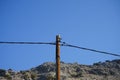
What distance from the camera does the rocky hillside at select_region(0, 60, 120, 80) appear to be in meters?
51.2

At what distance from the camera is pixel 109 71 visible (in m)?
57.0

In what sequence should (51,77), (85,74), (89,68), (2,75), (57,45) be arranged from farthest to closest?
1. (89,68)
2. (85,74)
3. (2,75)
4. (51,77)
5. (57,45)

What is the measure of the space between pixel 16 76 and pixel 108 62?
22771 mm

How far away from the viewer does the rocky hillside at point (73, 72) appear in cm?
5122

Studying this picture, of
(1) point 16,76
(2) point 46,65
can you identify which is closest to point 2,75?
(1) point 16,76

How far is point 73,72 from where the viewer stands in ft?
183

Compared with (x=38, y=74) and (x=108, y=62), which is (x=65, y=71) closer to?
(x=38, y=74)

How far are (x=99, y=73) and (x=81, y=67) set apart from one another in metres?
4.91

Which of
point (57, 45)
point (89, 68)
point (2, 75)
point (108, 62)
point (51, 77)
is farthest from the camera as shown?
point (108, 62)

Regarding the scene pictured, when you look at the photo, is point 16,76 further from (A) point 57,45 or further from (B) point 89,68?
(A) point 57,45

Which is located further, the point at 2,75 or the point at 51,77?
the point at 2,75

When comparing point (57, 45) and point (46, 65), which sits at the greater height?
point (46, 65)

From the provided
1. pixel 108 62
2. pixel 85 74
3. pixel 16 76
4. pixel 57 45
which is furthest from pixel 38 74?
pixel 57 45

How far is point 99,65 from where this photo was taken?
6256cm
